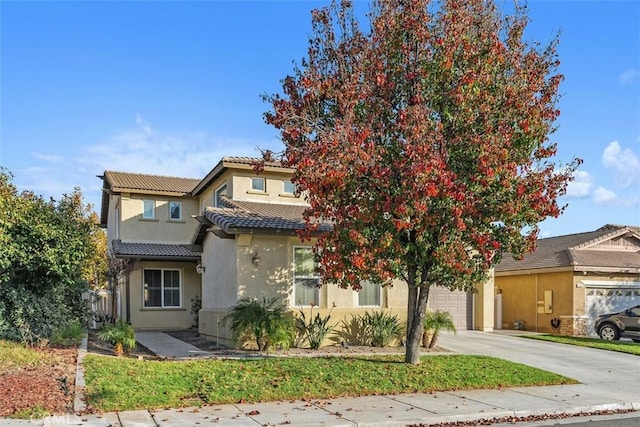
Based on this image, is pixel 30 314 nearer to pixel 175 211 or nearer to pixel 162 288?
pixel 162 288

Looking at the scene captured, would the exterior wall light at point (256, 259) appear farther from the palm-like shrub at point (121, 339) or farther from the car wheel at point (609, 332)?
the car wheel at point (609, 332)

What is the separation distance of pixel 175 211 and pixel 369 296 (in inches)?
497

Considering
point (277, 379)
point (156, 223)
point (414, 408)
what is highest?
point (156, 223)

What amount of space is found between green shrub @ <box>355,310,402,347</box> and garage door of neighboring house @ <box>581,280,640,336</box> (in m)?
11.0

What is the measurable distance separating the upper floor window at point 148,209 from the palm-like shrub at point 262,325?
12292 mm

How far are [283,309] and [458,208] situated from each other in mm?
6859

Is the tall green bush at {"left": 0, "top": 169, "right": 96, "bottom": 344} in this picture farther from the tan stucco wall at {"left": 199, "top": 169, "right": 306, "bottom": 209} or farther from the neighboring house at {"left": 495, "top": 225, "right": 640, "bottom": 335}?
the neighboring house at {"left": 495, "top": 225, "right": 640, "bottom": 335}

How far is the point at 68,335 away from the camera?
14.8 m

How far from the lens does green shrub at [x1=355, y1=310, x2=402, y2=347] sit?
52.7 ft

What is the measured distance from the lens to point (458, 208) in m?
10.5

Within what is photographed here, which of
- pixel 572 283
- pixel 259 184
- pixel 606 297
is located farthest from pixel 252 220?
pixel 606 297

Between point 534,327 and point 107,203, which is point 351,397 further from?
point 107,203

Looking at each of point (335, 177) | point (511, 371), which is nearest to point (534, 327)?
point (511, 371)

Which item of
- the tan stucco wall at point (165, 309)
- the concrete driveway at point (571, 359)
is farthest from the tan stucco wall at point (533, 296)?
the tan stucco wall at point (165, 309)
